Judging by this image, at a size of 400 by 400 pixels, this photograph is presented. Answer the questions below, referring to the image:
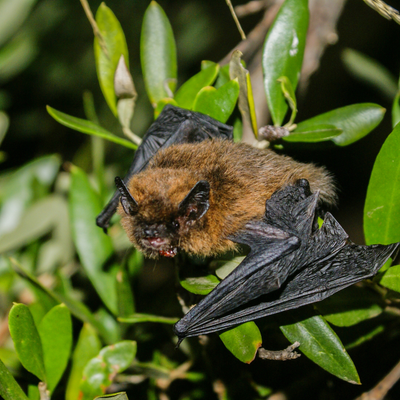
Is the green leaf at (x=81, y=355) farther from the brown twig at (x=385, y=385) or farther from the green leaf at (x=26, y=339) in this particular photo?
the brown twig at (x=385, y=385)

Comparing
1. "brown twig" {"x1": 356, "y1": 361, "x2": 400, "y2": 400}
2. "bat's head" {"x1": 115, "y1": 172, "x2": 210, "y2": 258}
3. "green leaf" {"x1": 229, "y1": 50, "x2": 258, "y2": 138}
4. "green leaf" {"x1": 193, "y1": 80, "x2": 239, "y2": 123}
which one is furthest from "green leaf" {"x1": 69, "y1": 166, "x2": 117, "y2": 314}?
"brown twig" {"x1": 356, "y1": 361, "x2": 400, "y2": 400}

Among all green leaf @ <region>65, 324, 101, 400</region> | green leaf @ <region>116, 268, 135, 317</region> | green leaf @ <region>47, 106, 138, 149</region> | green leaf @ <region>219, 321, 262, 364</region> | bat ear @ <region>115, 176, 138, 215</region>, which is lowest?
green leaf @ <region>65, 324, 101, 400</region>

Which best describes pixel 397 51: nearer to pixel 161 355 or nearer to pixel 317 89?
pixel 317 89

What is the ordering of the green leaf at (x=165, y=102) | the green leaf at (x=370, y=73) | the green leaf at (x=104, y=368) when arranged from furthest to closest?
the green leaf at (x=370, y=73)
the green leaf at (x=165, y=102)
the green leaf at (x=104, y=368)

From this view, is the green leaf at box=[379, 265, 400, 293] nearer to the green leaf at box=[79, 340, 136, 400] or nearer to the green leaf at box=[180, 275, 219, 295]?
the green leaf at box=[180, 275, 219, 295]

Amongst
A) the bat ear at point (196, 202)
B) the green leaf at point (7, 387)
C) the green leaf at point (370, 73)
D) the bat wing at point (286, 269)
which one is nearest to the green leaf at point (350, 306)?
the bat wing at point (286, 269)

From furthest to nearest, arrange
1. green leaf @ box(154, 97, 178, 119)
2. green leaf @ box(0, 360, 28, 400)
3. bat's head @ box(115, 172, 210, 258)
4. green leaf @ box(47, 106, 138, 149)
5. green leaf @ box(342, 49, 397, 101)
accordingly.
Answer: green leaf @ box(342, 49, 397, 101)
green leaf @ box(154, 97, 178, 119)
green leaf @ box(47, 106, 138, 149)
bat's head @ box(115, 172, 210, 258)
green leaf @ box(0, 360, 28, 400)
